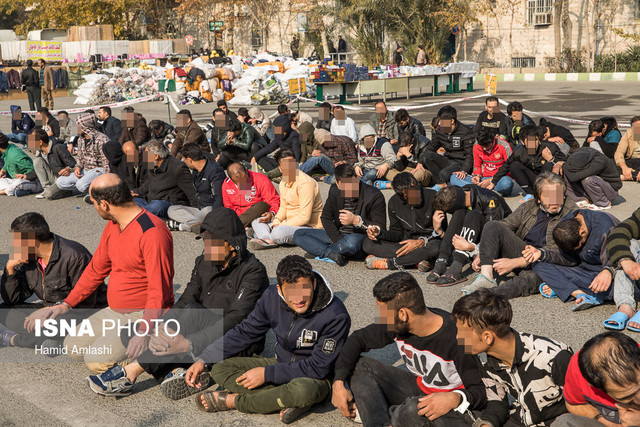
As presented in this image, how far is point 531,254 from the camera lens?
6496 mm

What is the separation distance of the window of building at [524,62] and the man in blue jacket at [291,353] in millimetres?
38410

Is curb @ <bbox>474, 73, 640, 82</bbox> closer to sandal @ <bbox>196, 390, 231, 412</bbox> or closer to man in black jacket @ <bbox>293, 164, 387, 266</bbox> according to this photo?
man in black jacket @ <bbox>293, 164, 387, 266</bbox>

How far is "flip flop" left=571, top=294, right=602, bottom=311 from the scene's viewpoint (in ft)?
20.5

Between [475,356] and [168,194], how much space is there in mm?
6596

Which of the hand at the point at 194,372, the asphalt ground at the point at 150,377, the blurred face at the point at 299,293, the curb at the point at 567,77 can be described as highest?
the curb at the point at 567,77

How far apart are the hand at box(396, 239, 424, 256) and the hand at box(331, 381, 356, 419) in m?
3.29

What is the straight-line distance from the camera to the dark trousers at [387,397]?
409 cm

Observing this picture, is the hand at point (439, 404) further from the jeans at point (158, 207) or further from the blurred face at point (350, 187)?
the jeans at point (158, 207)

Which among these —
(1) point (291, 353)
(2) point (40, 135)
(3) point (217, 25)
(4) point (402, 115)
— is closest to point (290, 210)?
(1) point (291, 353)

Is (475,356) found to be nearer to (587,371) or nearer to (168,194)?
(587,371)

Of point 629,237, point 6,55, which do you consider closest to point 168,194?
point 629,237

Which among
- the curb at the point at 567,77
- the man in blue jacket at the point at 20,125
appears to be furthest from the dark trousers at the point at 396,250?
the curb at the point at 567,77

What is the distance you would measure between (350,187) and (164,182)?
→ 3.24m

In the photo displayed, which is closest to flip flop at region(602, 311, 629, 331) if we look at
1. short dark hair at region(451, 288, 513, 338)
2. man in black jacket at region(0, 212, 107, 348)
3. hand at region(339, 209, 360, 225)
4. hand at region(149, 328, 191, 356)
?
short dark hair at region(451, 288, 513, 338)
